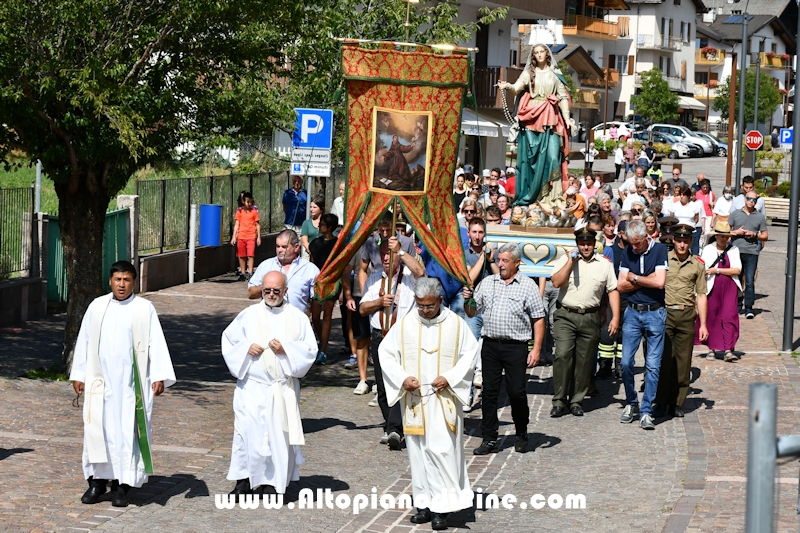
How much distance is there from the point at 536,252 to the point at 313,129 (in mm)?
4580

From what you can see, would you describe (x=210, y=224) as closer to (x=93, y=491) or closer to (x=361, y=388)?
(x=361, y=388)

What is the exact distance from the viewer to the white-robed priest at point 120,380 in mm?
8945

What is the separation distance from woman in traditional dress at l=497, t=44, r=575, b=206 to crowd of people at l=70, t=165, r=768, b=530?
50cm

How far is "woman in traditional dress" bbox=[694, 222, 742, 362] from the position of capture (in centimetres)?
1549

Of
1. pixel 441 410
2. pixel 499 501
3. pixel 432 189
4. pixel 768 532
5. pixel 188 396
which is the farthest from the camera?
pixel 188 396

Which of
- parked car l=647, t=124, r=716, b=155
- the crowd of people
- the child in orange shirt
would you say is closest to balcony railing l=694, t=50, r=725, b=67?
parked car l=647, t=124, r=716, b=155

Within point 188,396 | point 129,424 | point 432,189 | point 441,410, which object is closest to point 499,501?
point 441,410

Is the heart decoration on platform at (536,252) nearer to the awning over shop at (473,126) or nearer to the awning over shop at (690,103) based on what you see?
the awning over shop at (473,126)

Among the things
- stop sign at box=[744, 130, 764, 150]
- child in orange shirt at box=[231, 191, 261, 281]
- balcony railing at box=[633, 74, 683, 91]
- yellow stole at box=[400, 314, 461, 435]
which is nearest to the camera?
yellow stole at box=[400, 314, 461, 435]

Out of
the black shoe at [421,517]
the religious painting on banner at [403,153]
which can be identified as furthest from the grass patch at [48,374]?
the black shoe at [421,517]

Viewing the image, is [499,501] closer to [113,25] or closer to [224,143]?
[224,143]

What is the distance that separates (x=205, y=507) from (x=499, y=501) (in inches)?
82.5

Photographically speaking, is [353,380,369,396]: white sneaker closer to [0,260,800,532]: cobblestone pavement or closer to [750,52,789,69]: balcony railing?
[0,260,800,532]: cobblestone pavement

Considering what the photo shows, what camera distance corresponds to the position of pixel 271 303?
9141 millimetres
